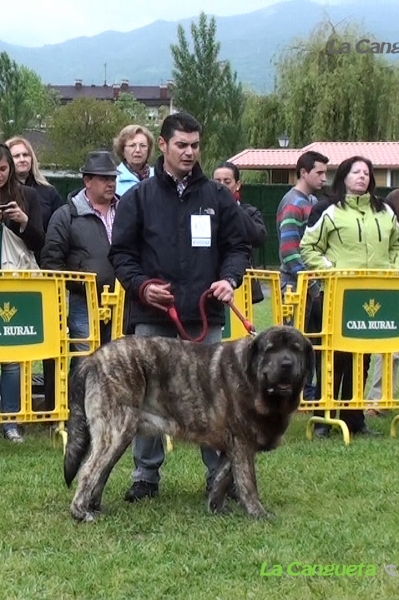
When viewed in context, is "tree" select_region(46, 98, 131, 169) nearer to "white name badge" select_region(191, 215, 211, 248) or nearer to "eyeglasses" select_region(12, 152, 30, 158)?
"eyeglasses" select_region(12, 152, 30, 158)

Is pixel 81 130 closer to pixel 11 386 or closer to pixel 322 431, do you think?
pixel 322 431

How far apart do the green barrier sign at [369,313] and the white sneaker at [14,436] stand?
285cm

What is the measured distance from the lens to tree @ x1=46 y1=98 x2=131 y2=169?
6075 cm

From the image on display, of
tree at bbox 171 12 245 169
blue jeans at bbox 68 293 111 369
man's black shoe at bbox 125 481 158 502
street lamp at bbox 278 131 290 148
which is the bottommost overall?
man's black shoe at bbox 125 481 158 502

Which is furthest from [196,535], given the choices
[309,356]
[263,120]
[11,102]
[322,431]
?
[11,102]

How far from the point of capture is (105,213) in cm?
793

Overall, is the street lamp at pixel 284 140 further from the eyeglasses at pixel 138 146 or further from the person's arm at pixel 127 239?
the person's arm at pixel 127 239

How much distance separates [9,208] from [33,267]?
680 mm

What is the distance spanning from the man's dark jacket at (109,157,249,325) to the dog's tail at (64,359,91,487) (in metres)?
0.59

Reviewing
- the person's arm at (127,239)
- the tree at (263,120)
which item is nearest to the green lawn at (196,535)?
the person's arm at (127,239)

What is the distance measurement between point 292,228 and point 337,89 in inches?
1258

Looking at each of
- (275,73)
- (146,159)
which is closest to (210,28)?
(275,73)

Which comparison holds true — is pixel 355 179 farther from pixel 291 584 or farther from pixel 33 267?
pixel 291 584

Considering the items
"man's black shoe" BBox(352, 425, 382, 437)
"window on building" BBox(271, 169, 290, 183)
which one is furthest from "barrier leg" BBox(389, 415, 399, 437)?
"window on building" BBox(271, 169, 290, 183)
